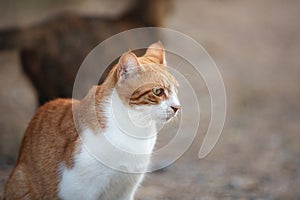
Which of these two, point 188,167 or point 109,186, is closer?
point 109,186

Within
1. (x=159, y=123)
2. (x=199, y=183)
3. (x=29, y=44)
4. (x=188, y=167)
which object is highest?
(x=29, y=44)

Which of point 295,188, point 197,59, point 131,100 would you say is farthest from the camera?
point 197,59

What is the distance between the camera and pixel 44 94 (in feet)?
27.5

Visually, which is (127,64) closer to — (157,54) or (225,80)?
(157,54)

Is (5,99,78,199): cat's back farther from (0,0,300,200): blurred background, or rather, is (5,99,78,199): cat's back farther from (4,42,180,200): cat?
(0,0,300,200): blurred background

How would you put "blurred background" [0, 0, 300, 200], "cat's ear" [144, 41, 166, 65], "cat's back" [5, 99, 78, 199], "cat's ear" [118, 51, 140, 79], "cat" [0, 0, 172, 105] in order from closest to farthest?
"cat's ear" [118, 51, 140, 79] < "cat's back" [5, 99, 78, 199] < "cat's ear" [144, 41, 166, 65] < "blurred background" [0, 0, 300, 200] < "cat" [0, 0, 172, 105]

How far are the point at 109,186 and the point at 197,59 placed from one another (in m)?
7.90

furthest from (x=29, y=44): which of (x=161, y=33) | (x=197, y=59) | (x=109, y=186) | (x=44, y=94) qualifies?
(x=197, y=59)

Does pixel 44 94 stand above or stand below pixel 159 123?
above

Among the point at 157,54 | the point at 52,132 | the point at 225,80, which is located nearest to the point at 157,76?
the point at 157,54

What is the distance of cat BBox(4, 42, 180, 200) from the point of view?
457 cm

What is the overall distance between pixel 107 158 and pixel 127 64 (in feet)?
2.45

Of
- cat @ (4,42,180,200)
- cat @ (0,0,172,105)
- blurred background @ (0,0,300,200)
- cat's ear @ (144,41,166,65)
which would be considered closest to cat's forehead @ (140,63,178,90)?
cat @ (4,42,180,200)

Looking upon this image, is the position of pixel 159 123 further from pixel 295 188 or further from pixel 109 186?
pixel 295 188
